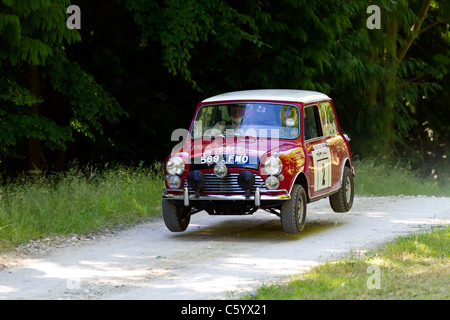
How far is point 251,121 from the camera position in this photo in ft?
40.9

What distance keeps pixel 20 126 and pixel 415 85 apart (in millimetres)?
15834

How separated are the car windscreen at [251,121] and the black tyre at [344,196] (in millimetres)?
2299

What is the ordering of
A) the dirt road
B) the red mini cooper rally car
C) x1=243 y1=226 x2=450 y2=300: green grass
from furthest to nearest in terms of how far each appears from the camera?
the red mini cooper rally car < the dirt road < x1=243 y1=226 x2=450 y2=300: green grass

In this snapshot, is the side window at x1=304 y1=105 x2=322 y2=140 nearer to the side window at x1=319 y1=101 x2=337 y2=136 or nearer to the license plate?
the side window at x1=319 y1=101 x2=337 y2=136

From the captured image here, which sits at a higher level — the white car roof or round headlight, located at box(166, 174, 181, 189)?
the white car roof

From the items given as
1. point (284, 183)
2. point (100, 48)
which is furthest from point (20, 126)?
point (284, 183)

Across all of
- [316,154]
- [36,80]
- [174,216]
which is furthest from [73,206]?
[36,80]

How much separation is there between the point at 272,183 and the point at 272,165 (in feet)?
0.80

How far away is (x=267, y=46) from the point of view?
68.9 ft

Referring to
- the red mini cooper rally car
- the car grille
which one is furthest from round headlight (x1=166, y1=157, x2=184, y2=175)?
the car grille

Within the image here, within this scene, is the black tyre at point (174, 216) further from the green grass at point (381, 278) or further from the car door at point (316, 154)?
the green grass at point (381, 278)

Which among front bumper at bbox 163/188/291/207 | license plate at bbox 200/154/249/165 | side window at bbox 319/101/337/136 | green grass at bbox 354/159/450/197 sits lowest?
green grass at bbox 354/159/450/197

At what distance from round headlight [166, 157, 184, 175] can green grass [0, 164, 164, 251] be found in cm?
160

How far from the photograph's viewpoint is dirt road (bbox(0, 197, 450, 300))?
28.1 ft
